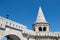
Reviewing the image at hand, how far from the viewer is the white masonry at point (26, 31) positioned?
2862 centimetres

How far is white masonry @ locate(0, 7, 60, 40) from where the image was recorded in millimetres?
28625

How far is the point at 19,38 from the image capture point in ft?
102

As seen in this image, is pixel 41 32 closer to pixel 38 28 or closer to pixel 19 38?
pixel 38 28

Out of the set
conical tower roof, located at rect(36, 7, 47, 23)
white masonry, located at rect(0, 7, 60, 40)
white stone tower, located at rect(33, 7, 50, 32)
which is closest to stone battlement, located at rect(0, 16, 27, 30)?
white masonry, located at rect(0, 7, 60, 40)

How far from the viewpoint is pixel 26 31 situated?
32375 mm

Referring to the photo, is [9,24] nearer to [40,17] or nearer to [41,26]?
[41,26]

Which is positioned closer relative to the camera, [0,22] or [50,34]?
[0,22]

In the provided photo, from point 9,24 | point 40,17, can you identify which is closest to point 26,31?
point 9,24

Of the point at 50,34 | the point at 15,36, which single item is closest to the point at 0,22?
the point at 15,36

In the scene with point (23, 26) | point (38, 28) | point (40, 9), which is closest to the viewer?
point (23, 26)

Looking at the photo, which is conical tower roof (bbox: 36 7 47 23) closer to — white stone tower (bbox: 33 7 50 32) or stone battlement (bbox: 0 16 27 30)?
white stone tower (bbox: 33 7 50 32)

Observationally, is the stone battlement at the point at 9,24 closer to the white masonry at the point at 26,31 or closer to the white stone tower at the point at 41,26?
the white masonry at the point at 26,31

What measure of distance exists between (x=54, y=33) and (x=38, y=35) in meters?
3.47

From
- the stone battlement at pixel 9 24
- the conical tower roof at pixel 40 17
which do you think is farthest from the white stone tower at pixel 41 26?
the stone battlement at pixel 9 24
